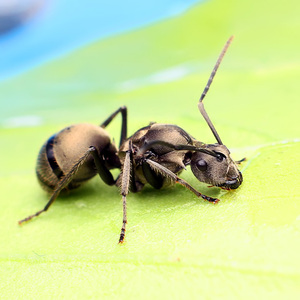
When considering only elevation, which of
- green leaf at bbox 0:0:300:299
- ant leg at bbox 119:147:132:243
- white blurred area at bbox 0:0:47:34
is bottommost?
green leaf at bbox 0:0:300:299

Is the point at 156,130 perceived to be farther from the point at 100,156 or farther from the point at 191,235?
the point at 191,235

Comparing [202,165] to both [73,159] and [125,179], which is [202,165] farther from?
[73,159]

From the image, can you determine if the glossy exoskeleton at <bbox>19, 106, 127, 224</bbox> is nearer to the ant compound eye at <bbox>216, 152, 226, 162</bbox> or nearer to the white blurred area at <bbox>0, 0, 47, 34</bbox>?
the ant compound eye at <bbox>216, 152, 226, 162</bbox>

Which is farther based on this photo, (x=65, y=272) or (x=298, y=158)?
(x=298, y=158)

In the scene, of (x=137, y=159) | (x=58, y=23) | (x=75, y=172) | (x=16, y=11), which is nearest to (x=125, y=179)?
(x=137, y=159)

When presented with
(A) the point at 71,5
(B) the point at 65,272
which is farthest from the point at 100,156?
(A) the point at 71,5

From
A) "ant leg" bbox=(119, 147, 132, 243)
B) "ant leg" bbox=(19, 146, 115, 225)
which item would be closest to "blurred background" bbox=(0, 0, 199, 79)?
"ant leg" bbox=(19, 146, 115, 225)
